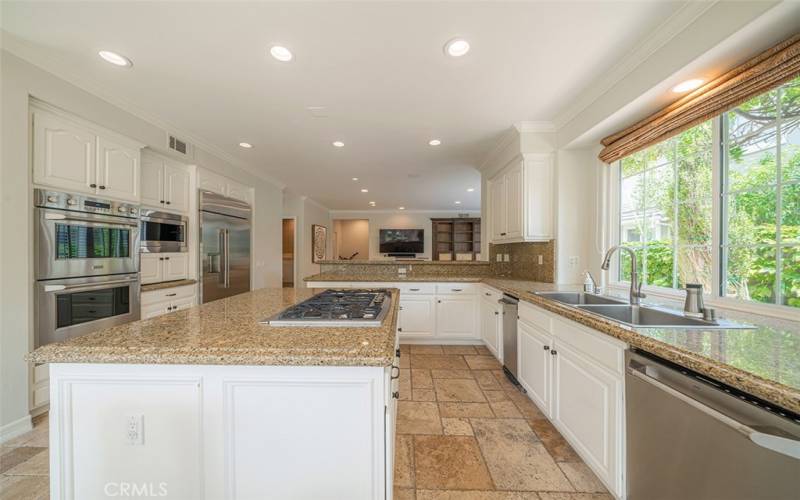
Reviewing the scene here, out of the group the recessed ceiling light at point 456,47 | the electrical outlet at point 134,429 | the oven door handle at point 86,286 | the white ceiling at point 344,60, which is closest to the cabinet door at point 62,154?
the white ceiling at point 344,60

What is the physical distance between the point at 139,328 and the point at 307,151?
288 centimetres

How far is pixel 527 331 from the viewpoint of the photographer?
7.13ft

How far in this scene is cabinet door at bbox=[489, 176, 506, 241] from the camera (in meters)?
3.33

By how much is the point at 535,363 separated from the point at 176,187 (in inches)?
155

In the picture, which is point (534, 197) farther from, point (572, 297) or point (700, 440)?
point (700, 440)

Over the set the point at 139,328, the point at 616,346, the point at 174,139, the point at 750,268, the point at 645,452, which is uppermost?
the point at 174,139

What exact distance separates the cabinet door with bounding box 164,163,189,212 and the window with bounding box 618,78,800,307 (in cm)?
448

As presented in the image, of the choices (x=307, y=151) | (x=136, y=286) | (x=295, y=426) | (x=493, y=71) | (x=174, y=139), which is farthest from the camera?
(x=307, y=151)

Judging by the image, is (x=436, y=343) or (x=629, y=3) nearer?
(x=629, y=3)

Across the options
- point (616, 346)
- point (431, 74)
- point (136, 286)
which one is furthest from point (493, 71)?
point (136, 286)

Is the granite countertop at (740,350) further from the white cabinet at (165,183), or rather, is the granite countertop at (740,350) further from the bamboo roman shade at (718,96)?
the white cabinet at (165,183)

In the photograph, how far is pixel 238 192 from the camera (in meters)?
4.06

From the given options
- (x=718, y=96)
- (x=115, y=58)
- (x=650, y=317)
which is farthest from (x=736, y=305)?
(x=115, y=58)

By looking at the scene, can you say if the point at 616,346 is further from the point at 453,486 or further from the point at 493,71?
the point at 493,71
